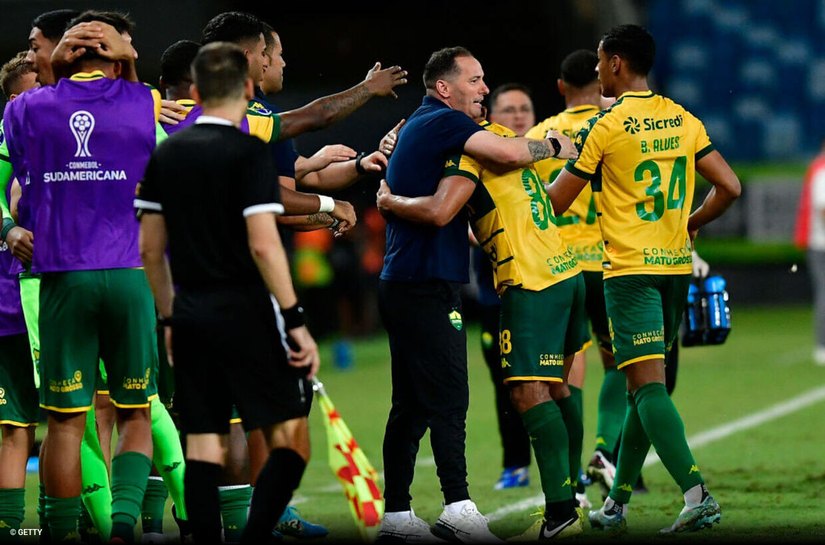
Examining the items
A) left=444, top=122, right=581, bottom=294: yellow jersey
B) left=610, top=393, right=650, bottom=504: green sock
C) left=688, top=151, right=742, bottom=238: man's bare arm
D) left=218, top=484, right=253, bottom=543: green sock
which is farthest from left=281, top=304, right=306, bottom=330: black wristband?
left=688, top=151, right=742, bottom=238: man's bare arm

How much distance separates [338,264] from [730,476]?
13.3 m

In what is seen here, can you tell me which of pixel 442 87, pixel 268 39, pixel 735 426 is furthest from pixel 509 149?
pixel 735 426

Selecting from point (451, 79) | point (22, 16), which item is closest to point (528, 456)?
point (451, 79)

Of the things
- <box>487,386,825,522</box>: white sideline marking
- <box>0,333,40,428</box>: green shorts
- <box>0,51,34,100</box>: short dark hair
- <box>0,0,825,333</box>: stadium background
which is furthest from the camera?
<box>0,0,825,333</box>: stadium background

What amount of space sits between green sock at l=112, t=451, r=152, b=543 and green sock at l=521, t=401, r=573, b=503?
1.89 m

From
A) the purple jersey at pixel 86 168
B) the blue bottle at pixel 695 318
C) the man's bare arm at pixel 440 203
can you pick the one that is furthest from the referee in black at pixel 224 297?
the blue bottle at pixel 695 318

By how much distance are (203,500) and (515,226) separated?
2272mm

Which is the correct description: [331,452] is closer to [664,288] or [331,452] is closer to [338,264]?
[664,288]

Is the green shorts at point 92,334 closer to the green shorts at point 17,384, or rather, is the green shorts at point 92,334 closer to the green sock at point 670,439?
the green shorts at point 17,384

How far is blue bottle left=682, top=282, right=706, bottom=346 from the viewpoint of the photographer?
8281mm

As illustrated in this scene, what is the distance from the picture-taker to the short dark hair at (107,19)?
21.6 feet

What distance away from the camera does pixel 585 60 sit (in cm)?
891

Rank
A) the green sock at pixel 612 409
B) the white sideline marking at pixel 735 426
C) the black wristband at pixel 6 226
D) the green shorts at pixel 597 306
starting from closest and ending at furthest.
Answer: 1. the black wristband at pixel 6 226
2. the white sideline marking at pixel 735 426
3. the green sock at pixel 612 409
4. the green shorts at pixel 597 306

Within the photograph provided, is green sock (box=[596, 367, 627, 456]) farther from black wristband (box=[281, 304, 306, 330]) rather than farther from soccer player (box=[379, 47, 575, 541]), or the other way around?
black wristband (box=[281, 304, 306, 330])
